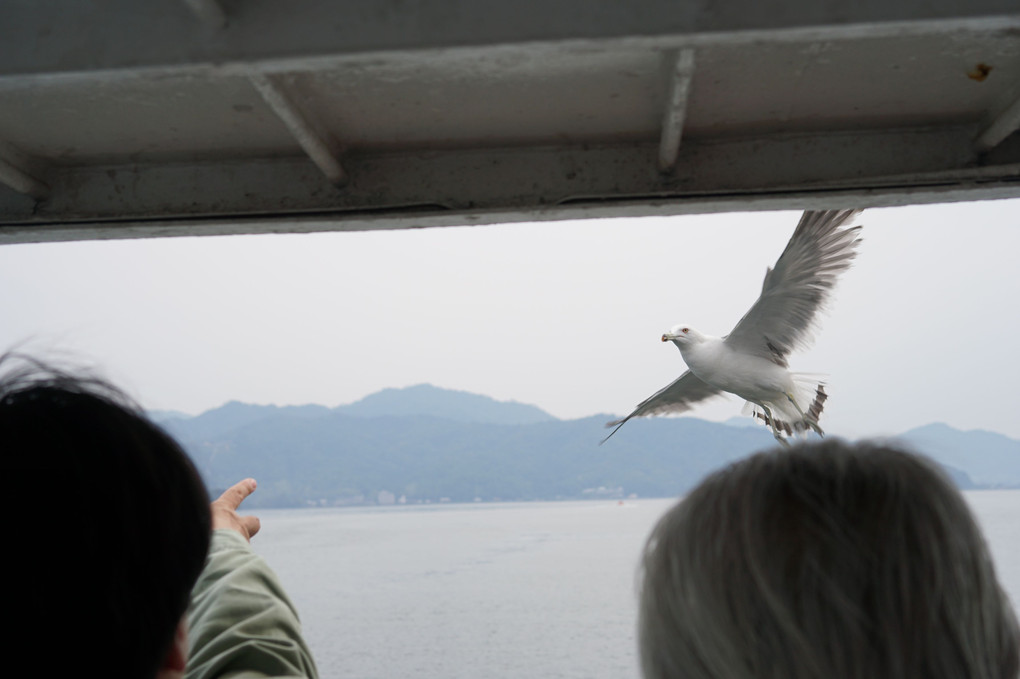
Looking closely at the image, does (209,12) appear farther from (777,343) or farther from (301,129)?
(777,343)

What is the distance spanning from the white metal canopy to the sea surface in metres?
1.55

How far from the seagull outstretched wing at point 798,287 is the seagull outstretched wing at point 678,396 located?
38 cm

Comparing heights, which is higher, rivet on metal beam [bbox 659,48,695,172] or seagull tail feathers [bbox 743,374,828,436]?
rivet on metal beam [bbox 659,48,695,172]

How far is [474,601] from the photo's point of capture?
959 inches

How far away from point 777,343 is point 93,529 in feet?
17.1

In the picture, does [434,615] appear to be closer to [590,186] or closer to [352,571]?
[352,571]

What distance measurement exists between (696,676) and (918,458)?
22 cm

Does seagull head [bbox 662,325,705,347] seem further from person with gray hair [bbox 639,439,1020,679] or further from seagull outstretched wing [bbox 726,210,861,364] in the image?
person with gray hair [bbox 639,439,1020,679]

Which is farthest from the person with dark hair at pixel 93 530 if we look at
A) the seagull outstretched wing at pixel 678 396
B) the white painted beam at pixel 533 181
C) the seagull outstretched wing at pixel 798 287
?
the seagull outstretched wing at pixel 678 396

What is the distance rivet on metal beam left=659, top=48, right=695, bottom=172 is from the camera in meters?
1.68

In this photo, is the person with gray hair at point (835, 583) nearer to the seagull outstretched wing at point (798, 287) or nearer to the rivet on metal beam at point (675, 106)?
the rivet on metal beam at point (675, 106)

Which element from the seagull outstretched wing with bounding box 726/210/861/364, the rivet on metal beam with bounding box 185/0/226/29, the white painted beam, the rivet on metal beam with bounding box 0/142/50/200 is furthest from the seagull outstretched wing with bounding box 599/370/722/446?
the rivet on metal beam with bounding box 185/0/226/29

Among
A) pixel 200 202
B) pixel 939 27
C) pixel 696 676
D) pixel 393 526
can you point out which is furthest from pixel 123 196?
pixel 393 526

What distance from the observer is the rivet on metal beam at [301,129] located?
1.82m
